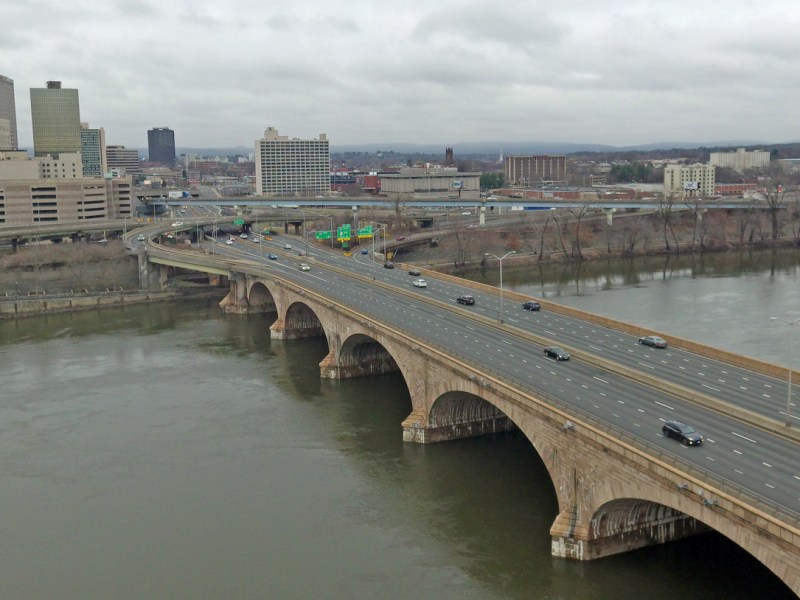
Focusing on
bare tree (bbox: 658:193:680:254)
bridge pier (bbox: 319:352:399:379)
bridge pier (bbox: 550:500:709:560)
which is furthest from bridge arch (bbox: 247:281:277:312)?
bare tree (bbox: 658:193:680:254)

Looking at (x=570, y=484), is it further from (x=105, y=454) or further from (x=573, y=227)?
(x=573, y=227)

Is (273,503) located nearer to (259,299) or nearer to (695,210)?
(259,299)

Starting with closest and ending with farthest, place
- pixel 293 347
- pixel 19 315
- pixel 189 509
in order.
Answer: pixel 189 509 < pixel 293 347 < pixel 19 315

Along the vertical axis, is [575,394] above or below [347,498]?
above

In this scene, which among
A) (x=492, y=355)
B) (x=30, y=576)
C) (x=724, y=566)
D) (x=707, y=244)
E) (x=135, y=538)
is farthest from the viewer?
(x=707, y=244)

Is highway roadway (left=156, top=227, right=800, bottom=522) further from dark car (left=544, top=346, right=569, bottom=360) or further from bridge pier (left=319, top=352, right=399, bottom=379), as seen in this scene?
bridge pier (left=319, top=352, right=399, bottom=379)

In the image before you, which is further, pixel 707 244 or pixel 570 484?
pixel 707 244

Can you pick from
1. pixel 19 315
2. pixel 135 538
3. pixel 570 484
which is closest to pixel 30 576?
pixel 135 538
